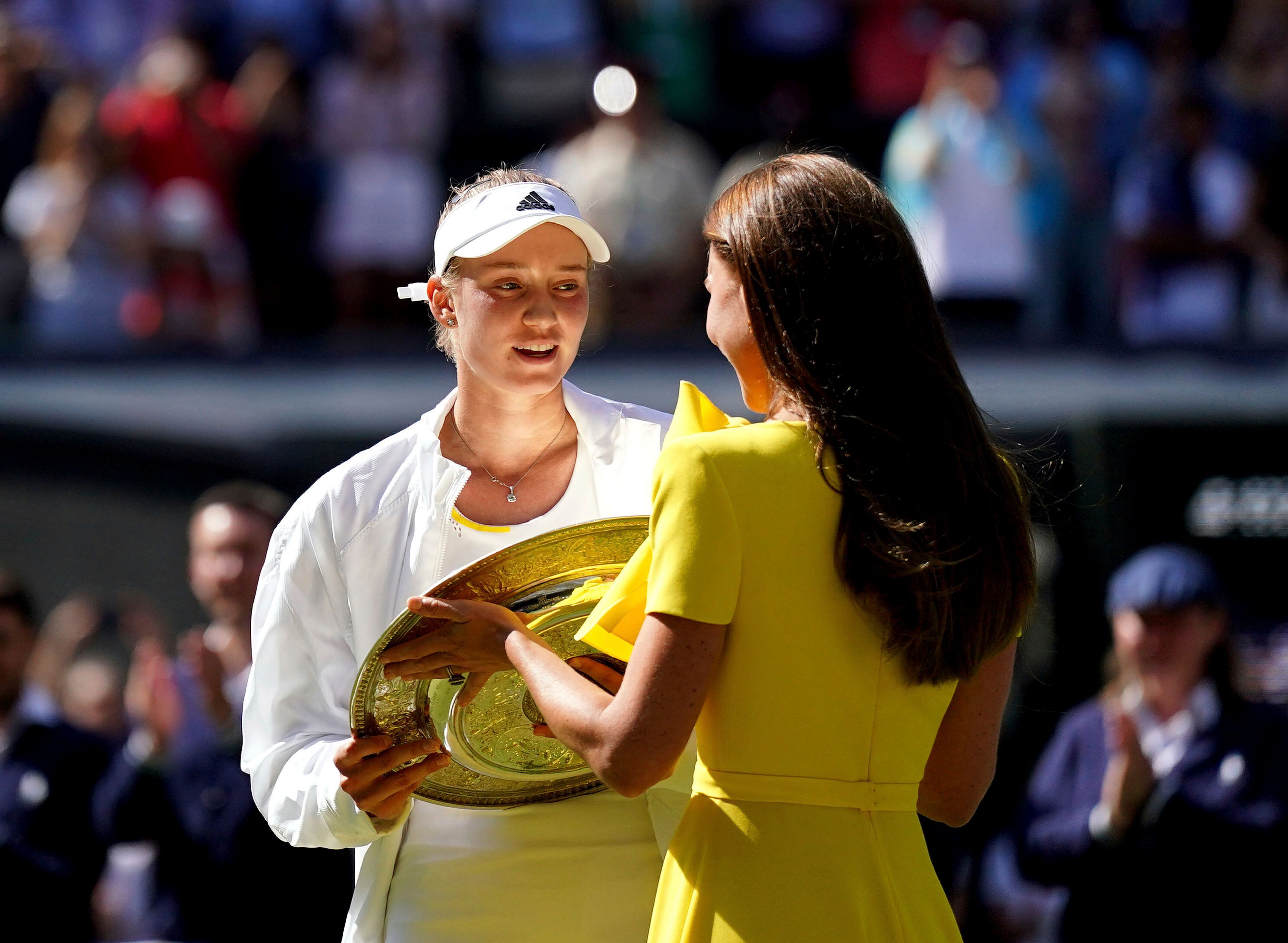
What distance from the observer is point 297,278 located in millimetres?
7371

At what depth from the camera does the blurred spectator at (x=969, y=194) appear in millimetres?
6699

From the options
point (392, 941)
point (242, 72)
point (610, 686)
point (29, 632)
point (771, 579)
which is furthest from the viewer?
point (242, 72)

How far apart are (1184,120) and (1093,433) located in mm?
1973

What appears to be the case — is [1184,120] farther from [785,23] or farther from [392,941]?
[392,941]

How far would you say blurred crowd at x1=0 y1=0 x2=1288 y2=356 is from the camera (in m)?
6.77

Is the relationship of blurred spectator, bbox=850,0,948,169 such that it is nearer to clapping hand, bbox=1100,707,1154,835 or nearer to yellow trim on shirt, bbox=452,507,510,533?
clapping hand, bbox=1100,707,1154,835

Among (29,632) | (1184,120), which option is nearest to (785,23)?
(1184,120)

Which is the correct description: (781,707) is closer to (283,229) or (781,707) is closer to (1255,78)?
(283,229)

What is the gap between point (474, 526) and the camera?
233 cm

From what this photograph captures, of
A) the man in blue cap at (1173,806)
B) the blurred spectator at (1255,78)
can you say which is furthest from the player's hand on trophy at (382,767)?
the blurred spectator at (1255,78)

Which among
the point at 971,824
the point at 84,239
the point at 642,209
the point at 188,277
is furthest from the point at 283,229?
the point at 971,824

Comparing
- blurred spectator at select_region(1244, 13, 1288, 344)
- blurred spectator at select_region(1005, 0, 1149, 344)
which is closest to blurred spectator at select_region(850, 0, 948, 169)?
blurred spectator at select_region(1005, 0, 1149, 344)

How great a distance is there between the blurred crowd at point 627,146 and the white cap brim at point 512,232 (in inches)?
151

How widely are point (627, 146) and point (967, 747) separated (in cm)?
504
